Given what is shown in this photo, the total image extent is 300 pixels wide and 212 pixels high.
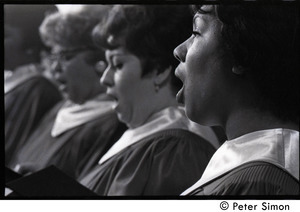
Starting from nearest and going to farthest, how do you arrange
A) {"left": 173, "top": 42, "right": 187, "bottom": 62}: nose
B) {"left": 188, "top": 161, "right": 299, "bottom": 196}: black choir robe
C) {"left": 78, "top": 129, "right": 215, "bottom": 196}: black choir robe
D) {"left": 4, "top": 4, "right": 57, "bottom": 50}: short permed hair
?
{"left": 188, "top": 161, "right": 299, "bottom": 196}: black choir robe, {"left": 173, "top": 42, "right": 187, "bottom": 62}: nose, {"left": 78, "top": 129, "right": 215, "bottom": 196}: black choir robe, {"left": 4, "top": 4, "right": 57, "bottom": 50}: short permed hair

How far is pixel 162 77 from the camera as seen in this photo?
1.38m

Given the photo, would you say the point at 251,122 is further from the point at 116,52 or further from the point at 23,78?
the point at 23,78

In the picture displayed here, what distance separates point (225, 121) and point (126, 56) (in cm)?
33

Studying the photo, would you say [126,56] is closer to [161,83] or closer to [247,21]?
[161,83]

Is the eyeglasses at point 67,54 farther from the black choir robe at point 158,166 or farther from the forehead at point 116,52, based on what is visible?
the black choir robe at point 158,166

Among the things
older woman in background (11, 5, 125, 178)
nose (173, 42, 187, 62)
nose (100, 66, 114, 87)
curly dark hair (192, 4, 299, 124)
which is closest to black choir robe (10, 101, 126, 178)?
older woman in background (11, 5, 125, 178)

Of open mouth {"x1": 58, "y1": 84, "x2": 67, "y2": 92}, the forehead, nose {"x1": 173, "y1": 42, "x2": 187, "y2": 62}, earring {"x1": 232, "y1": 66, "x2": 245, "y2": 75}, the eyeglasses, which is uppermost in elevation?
nose {"x1": 173, "y1": 42, "x2": 187, "y2": 62}

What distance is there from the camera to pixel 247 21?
1.11m

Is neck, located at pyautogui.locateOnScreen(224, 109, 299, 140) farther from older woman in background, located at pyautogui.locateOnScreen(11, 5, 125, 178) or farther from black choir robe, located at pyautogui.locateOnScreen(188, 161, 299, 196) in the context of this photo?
older woman in background, located at pyautogui.locateOnScreen(11, 5, 125, 178)

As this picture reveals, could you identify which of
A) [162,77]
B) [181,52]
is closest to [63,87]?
[162,77]

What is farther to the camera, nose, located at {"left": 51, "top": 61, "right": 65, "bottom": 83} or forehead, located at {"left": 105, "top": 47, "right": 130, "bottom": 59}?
nose, located at {"left": 51, "top": 61, "right": 65, "bottom": 83}

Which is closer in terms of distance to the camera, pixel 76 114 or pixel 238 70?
pixel 238 70

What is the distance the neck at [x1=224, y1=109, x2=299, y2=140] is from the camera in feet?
3.64

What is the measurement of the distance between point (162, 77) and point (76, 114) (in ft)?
1.16
